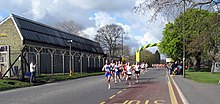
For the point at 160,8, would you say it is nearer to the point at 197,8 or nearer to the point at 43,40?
the point at 197,8

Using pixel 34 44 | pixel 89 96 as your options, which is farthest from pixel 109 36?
pixel 89 96

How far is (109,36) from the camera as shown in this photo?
312 ft

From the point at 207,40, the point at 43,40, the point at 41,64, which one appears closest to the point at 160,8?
the point at 207,40

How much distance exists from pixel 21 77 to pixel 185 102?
19597mm

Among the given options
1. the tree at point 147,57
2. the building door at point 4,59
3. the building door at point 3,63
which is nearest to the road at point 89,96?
the building door at point 4,59

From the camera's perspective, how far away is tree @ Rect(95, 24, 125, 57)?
312ft

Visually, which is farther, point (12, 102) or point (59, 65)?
point (59, 65)

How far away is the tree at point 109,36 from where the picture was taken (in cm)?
9506

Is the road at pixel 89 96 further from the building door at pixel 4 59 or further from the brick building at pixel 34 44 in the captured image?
the building door at pixel 4 59

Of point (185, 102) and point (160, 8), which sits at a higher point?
point (160, 8)

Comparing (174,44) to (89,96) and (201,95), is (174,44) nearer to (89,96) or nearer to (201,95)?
(201,95)

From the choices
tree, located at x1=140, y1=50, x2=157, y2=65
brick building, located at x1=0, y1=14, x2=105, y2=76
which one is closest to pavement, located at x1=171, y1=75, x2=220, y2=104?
brick building, located at x1=0, y1=14, x2=105, y2=76

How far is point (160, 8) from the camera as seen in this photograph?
18.6 meters

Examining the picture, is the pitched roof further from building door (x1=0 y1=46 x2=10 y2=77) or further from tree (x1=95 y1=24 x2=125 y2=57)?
tree (x1=95 y1=24 x2=125 y2=57)
